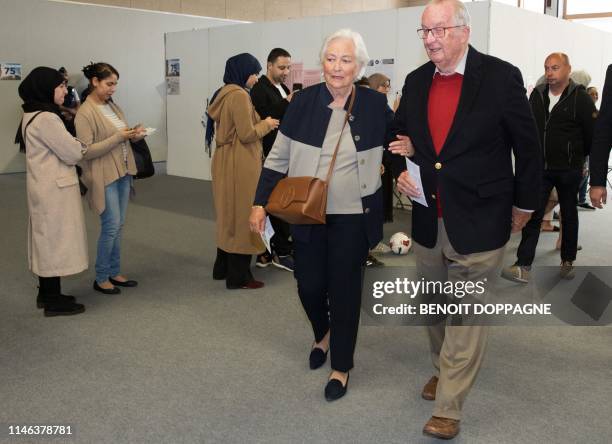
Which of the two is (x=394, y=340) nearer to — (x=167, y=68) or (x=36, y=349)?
(x=36, y=349)

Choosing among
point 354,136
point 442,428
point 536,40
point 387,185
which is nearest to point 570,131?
point 387,185

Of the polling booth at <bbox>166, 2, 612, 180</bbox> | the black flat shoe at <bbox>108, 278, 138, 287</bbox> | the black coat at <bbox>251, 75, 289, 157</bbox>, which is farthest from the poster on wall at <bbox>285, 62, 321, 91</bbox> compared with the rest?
the black flat shoe at <bbox>108, 278, 138, 287</bbox>

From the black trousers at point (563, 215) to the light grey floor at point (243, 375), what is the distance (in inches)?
39.8

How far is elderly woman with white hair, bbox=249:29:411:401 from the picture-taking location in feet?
9.11

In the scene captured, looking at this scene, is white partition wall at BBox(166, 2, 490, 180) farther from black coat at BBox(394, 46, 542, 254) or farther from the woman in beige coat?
black coat at BBox(394, 46, 542, 254)

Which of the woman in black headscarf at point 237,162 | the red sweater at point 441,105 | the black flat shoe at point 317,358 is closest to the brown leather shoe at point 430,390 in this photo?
the black flat shoe at point 317,358

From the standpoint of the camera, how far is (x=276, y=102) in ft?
16.1

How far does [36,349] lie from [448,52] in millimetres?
2641

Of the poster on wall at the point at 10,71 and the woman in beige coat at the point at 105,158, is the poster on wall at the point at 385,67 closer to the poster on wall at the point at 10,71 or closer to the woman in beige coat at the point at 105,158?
the woman in beige coat at the point at 105,158

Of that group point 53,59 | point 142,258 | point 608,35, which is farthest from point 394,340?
point 53,59

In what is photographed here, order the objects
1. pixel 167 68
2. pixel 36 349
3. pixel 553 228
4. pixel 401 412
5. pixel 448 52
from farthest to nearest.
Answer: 1. pixel 167 68
2. pixel 553 228
3. pixel 36 349
4. pixel 401 412
5. pixel 448 52

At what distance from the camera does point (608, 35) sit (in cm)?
1005

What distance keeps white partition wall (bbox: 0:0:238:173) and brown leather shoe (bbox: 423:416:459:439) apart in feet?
33.8

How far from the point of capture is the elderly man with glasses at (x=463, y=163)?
7.73 ft
